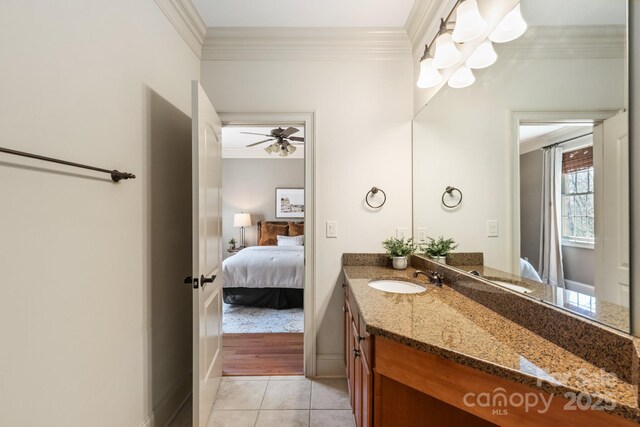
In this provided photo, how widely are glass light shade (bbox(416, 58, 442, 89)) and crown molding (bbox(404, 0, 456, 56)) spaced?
25cm

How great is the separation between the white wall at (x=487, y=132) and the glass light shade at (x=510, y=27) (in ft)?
0.33

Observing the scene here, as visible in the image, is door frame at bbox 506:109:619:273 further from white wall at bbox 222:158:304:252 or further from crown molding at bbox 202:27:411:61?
white wall at bbox 222:158:304:252

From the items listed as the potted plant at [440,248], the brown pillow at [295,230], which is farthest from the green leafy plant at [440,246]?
the brown pillow at [295,230]

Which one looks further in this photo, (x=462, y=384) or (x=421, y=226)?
(x=421, y=226)

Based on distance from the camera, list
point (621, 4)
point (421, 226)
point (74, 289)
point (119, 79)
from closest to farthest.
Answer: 1. point (621, 4)
2. point (74, 289)
3. point (119, 79)
4. point (421, 226)

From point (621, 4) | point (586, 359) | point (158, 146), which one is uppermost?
point (621, 4)

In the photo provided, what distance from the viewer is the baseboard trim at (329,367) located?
6.82 feet

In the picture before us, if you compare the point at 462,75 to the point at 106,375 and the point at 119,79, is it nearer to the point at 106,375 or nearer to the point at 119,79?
the point at 119,79

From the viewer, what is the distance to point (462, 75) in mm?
1502

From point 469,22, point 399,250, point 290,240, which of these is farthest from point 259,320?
point 469,22

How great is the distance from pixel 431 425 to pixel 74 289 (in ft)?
5.05

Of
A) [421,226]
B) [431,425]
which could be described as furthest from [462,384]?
[421,226]

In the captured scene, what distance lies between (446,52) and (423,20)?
51cm

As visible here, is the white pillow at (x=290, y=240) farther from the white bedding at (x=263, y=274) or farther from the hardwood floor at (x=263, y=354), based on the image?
the hardwood floor at (x=263, y=354)
